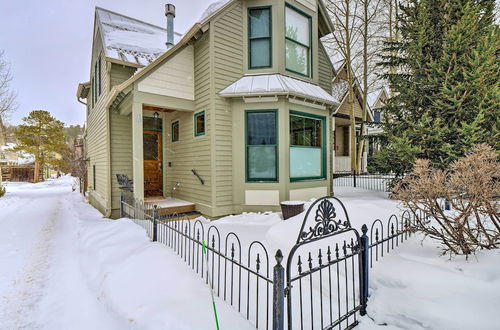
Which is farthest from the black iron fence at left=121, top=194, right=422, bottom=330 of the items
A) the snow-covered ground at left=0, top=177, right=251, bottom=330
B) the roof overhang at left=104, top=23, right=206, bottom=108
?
the roof overhang at left=104, top=23, right=206, bottom=108

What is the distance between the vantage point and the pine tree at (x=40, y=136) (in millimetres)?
24422

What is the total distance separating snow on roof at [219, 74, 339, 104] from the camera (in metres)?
6.84

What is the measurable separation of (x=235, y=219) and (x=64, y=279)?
155 inches

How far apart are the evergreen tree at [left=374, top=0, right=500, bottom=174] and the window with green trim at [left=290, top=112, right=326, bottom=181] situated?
217 cm

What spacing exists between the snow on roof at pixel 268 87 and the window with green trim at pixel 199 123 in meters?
1.08

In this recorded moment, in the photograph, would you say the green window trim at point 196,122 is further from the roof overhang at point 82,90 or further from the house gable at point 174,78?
the roof overhang at point 82,90

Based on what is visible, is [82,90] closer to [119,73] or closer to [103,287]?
[119,73]

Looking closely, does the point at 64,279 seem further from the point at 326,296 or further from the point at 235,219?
the point at 326,296

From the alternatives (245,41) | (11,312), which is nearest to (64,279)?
(11,312)

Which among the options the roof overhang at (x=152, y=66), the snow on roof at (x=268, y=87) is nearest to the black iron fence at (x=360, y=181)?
the snow on roof at (x=268, y=87)

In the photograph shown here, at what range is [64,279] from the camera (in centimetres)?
419

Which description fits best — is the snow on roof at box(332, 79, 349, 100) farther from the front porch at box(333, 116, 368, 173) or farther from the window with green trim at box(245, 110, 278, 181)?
the window with green trim at box(245, 110, 278, 181)

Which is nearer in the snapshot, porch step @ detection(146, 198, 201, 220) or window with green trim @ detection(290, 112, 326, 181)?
porch step @ detection(146, 198, 201, 220)

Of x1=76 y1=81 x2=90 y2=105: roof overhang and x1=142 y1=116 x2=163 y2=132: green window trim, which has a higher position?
x1=76 y1=81 x2=90 y2=105: roof overhang
